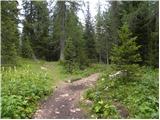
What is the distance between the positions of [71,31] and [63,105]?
806 inches

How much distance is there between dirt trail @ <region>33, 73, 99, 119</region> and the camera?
39.2 feet

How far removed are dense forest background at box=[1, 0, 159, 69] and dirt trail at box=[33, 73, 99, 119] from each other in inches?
163

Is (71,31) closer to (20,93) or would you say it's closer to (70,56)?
(70,56)

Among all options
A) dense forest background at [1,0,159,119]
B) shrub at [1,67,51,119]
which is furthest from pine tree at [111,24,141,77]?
shrub at [1,67,51,119]

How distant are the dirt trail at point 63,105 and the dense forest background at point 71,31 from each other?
4.13m

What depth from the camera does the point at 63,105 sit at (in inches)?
525

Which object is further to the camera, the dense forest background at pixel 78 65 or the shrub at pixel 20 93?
the dense forest background at pixel 78 65

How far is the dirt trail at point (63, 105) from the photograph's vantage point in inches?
470

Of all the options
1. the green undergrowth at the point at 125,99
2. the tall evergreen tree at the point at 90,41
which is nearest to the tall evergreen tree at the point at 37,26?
the tall evergreen tree at the point at 90,41

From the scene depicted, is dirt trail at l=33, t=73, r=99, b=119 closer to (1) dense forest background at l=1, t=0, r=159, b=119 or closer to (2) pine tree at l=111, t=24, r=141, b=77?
(1) dense forest background at l=1, t=0, r=159, b=119

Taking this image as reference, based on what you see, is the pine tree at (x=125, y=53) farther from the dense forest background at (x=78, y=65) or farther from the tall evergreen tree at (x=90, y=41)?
the tall evergreen tree at (x=90, y=41)

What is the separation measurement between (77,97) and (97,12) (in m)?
29.0

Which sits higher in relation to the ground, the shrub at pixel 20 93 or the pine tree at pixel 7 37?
the pine tree at pixel 7 37

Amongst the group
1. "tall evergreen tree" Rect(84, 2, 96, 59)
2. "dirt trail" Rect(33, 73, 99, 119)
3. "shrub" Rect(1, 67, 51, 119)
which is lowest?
"dirt trail" Rect(33, 73, 99, 119)
